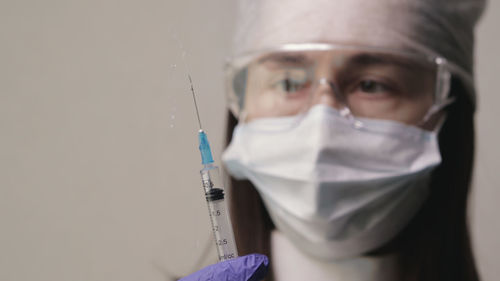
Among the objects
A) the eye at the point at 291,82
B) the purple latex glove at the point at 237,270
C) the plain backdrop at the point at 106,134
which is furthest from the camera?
the plain backdrop at the point at 106,134

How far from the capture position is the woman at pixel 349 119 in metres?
0.77

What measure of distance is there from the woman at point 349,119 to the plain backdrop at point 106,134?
185 mm

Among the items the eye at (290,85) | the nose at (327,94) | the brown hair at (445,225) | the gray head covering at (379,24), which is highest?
the gray head covering at (379,24)

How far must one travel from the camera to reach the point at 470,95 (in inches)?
33.8

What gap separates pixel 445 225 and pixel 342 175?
1.09 feet

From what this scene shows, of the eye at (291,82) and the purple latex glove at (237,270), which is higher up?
the eye at (291,82)

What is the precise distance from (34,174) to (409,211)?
77 centimetres

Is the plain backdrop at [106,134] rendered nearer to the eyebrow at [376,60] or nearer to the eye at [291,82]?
the eye at [291,82]

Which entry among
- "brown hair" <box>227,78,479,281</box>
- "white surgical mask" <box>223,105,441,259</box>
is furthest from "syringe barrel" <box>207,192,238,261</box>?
"brown hair" <box>227,78,479,281</box>

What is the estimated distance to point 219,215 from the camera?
0.78 metres

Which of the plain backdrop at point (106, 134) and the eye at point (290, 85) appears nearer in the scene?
the eye at point (290, 85)

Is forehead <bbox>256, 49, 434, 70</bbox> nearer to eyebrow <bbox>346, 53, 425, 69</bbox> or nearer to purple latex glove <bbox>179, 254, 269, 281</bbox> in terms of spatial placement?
eyebrow <bbox>346, 53, 425, 69</bbox>

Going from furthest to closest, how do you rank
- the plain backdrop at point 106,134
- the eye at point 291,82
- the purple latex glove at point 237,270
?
1. the plain backdrop at point 106,134
2. the eye at point 291,82
3. the purple latex glove at point 237,270

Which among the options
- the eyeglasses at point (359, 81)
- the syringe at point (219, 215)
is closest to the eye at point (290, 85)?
the eyeglasses at point (359, 81)
